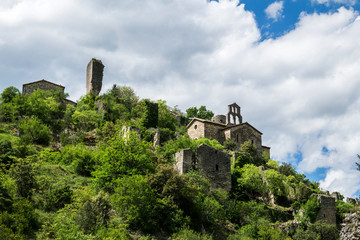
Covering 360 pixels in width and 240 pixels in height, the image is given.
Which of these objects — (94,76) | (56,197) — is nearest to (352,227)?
(56,197)

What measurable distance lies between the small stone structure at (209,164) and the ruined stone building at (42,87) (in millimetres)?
30115

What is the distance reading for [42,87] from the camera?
196ft

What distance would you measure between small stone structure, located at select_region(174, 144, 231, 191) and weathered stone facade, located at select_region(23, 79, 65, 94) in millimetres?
32679

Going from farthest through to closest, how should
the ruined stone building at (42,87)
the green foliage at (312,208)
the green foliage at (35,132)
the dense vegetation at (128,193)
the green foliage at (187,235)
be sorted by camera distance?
the ruined stone building at (42,87) < the green foliage at (35,132) < the green foliage at (312,208) < the green foliage at (187,235) < the dense vegetation at (128,193)

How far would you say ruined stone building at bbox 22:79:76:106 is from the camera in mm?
58534

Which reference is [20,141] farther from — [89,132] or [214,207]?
[214,207]

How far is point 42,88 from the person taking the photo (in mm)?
59781

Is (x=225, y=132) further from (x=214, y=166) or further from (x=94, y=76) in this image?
(x=94, y=76)

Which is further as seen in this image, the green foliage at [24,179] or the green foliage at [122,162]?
the green foliage at [122,162]

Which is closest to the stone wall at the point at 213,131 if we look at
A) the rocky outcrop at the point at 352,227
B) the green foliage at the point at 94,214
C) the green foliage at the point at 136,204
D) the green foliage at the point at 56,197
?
the green foliage at the point at 136,204

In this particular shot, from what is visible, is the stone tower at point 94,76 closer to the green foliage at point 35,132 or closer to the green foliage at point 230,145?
the green foliage at point 35,132

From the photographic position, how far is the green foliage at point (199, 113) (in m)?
66.9

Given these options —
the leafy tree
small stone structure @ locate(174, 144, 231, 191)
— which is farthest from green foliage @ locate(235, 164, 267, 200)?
the leafy tree

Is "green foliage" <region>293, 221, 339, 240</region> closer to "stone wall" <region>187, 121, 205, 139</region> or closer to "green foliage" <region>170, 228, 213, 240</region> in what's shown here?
"green foliage" <region>170, 228, 213, 240</region>
